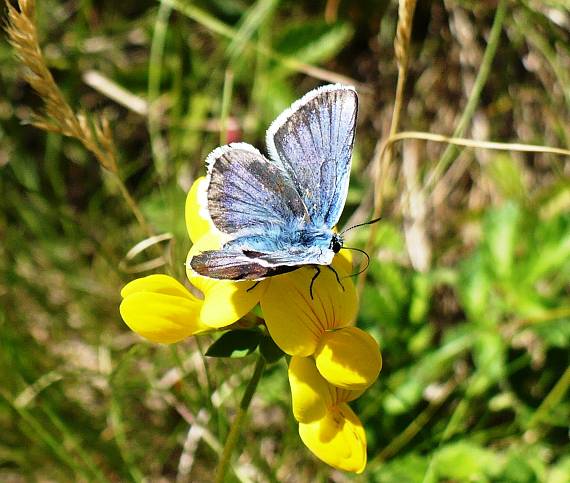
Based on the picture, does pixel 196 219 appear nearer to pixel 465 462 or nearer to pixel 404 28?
pixel 404 28

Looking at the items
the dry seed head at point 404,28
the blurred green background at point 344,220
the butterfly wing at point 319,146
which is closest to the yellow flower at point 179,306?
the butterfly wing at point 319,146

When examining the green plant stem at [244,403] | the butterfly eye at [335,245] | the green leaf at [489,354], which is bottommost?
the green leaf at [489,354]

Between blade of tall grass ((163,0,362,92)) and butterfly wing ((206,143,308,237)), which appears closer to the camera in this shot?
butterfly wing ((206,143,308,237))

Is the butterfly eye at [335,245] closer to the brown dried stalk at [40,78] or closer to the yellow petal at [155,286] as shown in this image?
the yellow petal at [155,286]

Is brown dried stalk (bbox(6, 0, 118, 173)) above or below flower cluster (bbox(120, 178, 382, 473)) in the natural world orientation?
above

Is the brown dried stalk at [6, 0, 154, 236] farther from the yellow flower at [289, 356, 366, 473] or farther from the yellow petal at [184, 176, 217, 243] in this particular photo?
the yellow flower at [289, 356, 366, 473]

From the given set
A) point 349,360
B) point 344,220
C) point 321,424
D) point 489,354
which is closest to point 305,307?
point 349,360

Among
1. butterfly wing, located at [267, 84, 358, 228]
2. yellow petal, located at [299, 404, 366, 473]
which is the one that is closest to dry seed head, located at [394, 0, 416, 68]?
butterfly wing, located at [267, 84, 358, 228]
